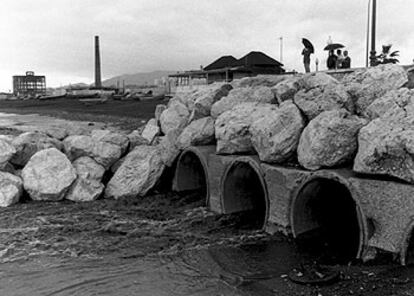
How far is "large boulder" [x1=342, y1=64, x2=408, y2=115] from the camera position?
26.0 ft

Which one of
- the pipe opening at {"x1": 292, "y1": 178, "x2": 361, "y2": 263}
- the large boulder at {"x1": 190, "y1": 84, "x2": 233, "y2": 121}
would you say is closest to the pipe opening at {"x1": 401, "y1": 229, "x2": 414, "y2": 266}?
the pipe opening at {"x1": 292, "y1": 178, "x2": 361, "y2": 263}

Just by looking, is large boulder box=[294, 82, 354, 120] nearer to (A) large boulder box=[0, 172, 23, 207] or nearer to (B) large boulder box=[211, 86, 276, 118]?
(B) large boulder box=[211, 86, 276, 118]

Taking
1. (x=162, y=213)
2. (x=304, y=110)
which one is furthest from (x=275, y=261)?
(x=162, y=213)

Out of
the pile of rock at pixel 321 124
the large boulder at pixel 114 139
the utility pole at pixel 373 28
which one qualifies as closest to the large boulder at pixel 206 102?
the pile of rock at pixel 321 124

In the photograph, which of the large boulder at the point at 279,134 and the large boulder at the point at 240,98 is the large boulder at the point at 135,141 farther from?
the large boulder at the point at 279,134

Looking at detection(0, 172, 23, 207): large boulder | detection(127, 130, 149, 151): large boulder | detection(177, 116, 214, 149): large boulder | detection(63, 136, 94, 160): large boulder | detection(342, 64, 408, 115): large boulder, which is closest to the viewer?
detection(342, 64, 408, 115): large boulder

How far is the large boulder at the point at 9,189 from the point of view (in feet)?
33.7

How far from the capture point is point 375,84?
8.06 metres

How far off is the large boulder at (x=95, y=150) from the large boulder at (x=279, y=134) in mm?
4444

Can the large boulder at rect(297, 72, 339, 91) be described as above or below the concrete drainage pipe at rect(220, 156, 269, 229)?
above

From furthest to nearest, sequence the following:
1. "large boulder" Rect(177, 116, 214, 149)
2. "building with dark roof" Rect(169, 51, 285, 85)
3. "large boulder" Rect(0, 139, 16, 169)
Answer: "building with dark roof" Rect(169, 51, 285, 85) → "large boulder" Rect(0, 139, 16, 169) → "large boulder" Rect(177, 116, 214, 149)

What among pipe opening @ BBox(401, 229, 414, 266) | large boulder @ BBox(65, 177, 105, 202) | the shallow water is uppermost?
pipe opening @ BBox(401, 229, 414, 266)

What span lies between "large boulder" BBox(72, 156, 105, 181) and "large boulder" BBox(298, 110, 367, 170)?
553 cm

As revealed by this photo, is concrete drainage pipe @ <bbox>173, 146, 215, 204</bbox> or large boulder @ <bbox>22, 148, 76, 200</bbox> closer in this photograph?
large boulder @ <bbox>22, 148, 76, 200</bbox>
